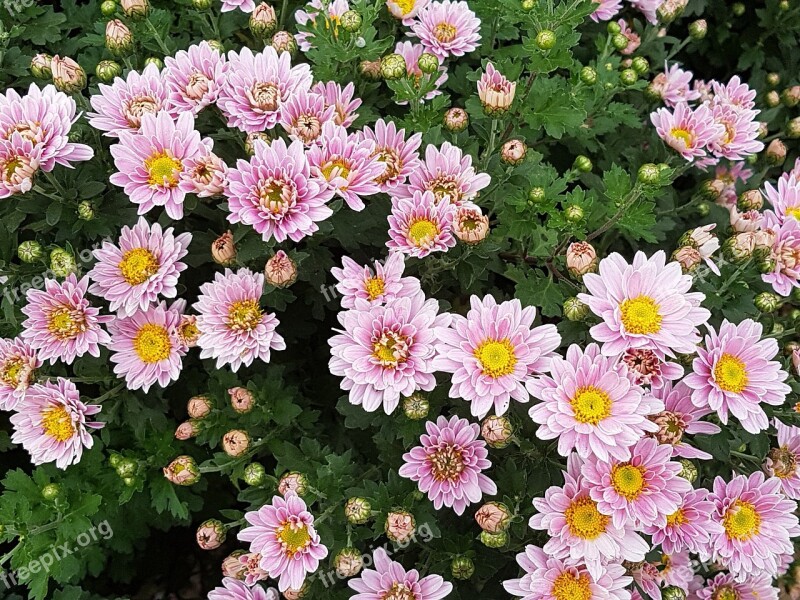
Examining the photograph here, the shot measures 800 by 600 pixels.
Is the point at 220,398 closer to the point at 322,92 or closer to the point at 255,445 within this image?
the point at 255,445

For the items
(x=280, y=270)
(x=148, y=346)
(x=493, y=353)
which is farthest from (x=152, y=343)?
(x=493, y=353)

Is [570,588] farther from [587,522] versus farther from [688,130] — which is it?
[688,130]

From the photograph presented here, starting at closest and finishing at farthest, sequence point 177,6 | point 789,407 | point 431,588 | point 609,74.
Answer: point 431,588 → point 789,407 → point 609,74 → point 177,6

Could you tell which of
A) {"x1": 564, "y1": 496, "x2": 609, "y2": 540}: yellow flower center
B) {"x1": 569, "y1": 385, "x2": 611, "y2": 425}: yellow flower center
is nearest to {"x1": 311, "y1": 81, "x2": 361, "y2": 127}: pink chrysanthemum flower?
{"x1": 569, "y1": 385, "x2": 611, "y2": 425}: yellow flower center

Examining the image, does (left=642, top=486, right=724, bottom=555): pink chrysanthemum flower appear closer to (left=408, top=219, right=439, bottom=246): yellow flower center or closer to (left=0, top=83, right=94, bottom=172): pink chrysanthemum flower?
(left=408, top=219, right=439, bottom=246): yellow flower center

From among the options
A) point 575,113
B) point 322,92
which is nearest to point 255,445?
point 322,92

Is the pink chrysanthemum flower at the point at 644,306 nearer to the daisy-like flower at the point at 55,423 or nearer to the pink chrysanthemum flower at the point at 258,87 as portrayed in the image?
the pink chrysanthemum flower at the point at 258,87
